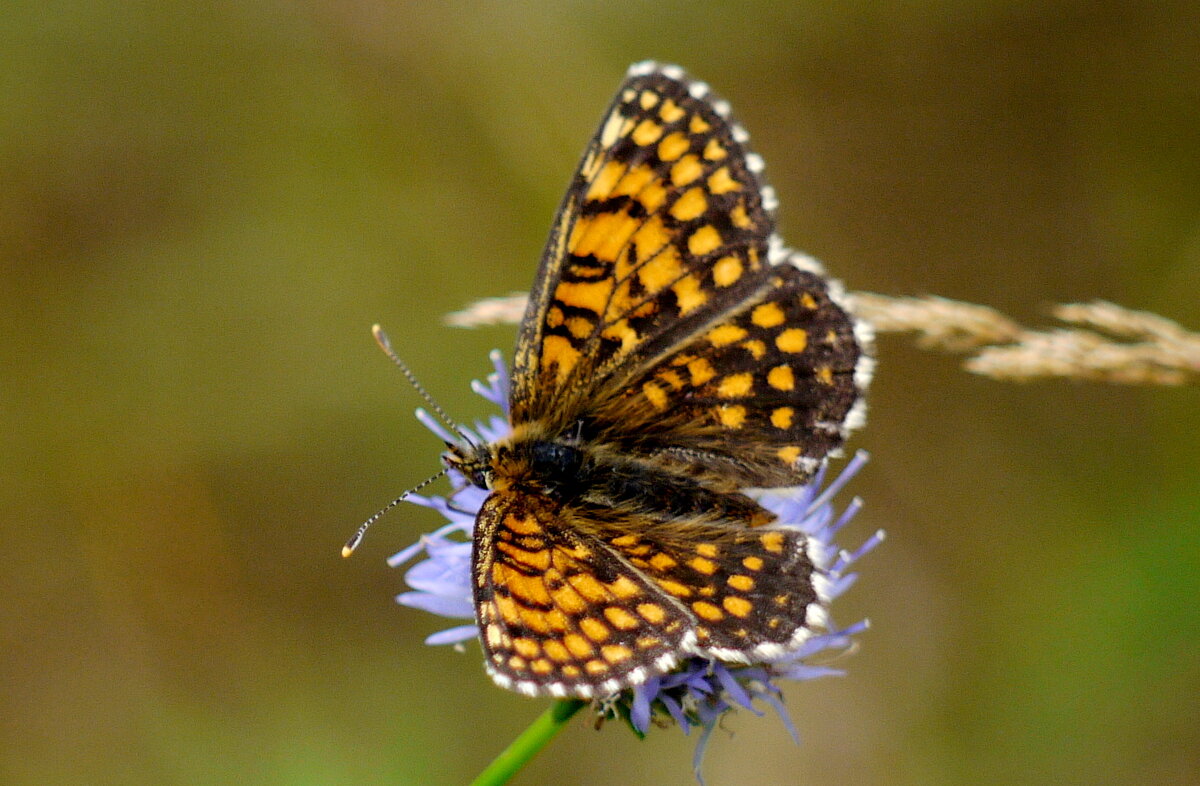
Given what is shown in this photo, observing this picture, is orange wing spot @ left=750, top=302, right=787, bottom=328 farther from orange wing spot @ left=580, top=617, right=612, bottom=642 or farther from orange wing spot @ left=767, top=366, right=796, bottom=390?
orange wing spot @ left=580, top=617, right=612, bottom=642

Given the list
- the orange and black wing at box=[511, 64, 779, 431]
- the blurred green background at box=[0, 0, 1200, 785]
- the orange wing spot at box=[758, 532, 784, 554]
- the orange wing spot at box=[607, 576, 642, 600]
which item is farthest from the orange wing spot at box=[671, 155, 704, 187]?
the blurred green background at box=[0, 0, 1200, 785]

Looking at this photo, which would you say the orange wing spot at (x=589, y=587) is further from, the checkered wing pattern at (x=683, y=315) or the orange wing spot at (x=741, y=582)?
the checkered wing pattern at (x=683, y=315)

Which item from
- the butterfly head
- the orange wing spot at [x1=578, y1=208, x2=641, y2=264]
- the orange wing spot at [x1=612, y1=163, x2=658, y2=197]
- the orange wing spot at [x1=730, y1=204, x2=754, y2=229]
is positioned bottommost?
the butterfly head

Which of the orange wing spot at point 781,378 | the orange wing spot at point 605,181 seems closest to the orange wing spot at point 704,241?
Answer: the orange wing spot at point 605,181

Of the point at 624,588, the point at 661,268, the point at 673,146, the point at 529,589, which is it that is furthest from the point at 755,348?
the point at 529,589

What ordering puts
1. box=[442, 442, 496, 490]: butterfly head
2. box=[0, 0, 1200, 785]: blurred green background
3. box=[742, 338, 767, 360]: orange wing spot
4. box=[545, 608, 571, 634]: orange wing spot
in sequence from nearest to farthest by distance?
box=[545, 608, 571, 634]: orange wing spot < box=[442, 442, 496, 490]: butterfly head < box=[742, 338, 767, 360]: orange wing spot < box=[0, 0, 1200, 785]: blurred green background

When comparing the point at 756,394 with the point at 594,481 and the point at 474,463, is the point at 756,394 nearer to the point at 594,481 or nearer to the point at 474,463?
the point at 594,481

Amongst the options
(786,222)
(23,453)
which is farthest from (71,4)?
(786,222)
